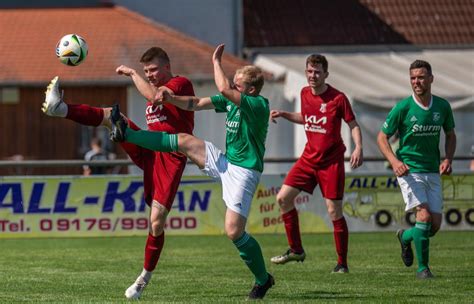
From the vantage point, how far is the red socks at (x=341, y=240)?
13.5 meters

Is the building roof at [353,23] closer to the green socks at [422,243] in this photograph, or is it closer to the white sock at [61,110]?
the green socks at [422,243]

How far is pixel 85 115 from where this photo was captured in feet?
36.8

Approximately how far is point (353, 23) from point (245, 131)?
82.9ft

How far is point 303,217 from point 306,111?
591 cm

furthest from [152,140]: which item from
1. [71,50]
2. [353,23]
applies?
[353,23]

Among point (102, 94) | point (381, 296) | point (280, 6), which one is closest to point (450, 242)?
point (381, 296)

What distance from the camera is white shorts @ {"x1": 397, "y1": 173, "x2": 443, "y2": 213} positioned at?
41.6 feet

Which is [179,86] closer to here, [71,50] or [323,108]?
[71,50]

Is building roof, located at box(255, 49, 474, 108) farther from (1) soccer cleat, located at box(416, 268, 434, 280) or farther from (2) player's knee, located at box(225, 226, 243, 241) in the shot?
(2) player's knee, located at box(225, 226, 243, 241)

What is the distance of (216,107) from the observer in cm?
1091

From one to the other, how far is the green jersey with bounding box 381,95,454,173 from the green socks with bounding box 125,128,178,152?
2.61m

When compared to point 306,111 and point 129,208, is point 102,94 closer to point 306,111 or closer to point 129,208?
point 129,208

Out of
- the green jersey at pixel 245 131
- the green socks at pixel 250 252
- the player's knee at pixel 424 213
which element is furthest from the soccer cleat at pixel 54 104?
the player's knee at pixel 424 213

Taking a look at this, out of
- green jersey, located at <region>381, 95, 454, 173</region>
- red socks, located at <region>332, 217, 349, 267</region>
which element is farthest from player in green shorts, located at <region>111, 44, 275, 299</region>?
red socks, located at <region>332, 217, 349, 267</region>
